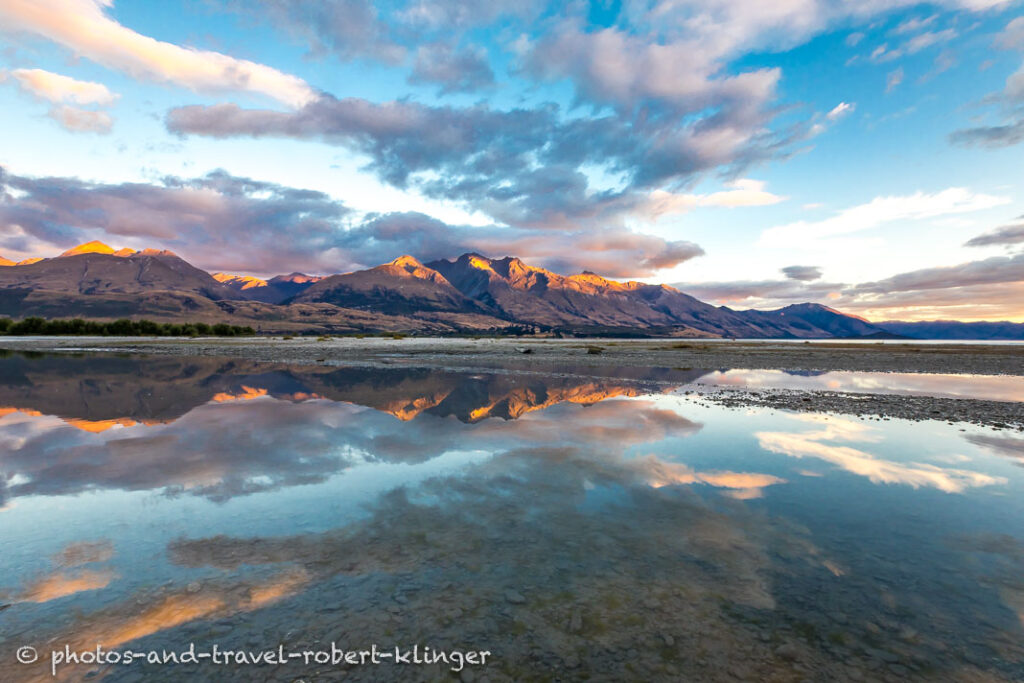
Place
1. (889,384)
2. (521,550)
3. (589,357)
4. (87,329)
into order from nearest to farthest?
(521,550), (889,384), (589,357), (87,329)

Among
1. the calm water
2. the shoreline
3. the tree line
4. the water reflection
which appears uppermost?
the tree line

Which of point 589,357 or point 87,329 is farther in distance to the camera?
point 87,329

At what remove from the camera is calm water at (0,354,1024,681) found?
5.46 metres

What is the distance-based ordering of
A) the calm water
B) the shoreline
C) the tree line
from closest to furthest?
A: the calm water
the shoreline
the tree line

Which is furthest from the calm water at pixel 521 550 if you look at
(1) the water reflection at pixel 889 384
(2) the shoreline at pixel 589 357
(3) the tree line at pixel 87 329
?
(3) the tree line at pixel 87 329

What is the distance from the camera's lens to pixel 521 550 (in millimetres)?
7977

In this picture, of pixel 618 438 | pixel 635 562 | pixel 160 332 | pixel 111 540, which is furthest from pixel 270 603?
pixel 160 332

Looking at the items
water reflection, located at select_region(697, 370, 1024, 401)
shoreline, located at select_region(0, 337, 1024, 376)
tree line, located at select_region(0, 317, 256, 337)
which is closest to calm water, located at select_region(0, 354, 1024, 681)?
water reflection, located at select_region(697, 370, 1024, 401)

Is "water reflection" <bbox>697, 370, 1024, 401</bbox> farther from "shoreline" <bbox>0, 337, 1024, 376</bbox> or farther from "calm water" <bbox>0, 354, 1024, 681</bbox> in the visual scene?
"calm water" <bbox>0, 354, 1024, 681</bbox>

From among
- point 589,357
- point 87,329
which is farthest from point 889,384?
point 87,329

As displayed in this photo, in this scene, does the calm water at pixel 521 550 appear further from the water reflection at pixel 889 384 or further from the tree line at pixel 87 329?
the tree line at pixel 87 329

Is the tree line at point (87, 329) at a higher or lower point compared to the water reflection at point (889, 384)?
higher

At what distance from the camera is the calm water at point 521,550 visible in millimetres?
5461

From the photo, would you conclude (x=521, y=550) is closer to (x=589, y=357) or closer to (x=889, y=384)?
(x=889, y=384)
